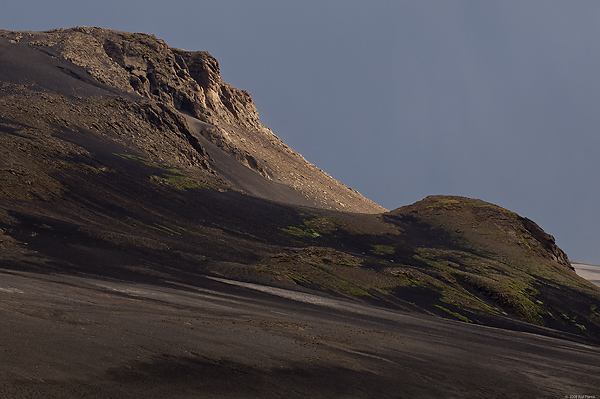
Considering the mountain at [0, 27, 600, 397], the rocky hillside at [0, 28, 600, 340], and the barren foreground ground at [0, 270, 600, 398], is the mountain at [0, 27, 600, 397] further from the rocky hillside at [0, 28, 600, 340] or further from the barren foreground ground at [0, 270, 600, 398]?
the rocky hillside at [0, 28, 600, 340]

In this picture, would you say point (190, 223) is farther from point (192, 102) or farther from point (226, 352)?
point (192, 102)

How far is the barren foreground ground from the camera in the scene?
12.9 m

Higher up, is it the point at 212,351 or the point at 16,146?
the point at 16,146

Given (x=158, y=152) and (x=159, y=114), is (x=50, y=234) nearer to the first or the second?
(x=158, y=152)

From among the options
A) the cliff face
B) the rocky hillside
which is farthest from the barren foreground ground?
the cliff face

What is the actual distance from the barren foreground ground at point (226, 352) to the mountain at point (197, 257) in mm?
126

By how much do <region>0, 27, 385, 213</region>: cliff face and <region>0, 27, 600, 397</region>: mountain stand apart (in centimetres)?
74

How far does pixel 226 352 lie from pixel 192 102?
121 meters

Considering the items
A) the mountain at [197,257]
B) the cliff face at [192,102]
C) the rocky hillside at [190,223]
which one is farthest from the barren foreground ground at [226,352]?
the cliff face at [192,102]

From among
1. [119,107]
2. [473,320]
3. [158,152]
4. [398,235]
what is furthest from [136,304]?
[119,107]

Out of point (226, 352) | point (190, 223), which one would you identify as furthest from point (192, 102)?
point (226, 352)

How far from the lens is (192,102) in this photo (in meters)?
132

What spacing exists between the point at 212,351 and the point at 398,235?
60.7 m

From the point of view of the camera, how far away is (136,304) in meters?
23.1
